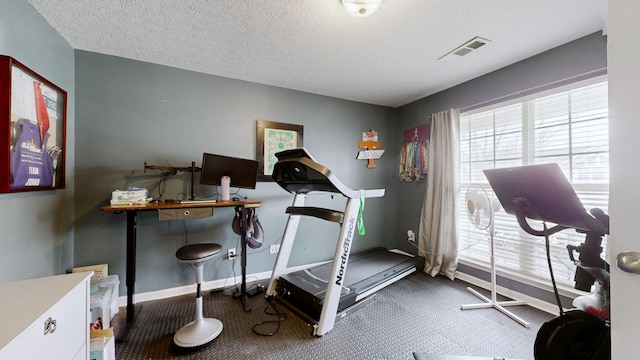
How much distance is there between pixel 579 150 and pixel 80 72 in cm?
458

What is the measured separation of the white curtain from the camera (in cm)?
292

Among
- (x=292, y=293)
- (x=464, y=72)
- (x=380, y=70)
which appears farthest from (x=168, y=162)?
(x=464, y=72)

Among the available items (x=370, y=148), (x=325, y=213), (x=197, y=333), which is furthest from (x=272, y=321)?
(x=370, y=148)

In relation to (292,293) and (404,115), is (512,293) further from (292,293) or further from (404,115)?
(404,115)

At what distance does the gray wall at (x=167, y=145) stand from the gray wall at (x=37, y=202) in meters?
0.11

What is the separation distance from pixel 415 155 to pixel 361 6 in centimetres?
236

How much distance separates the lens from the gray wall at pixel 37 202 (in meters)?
1.46

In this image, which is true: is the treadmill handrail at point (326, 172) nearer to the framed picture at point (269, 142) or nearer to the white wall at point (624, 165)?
the framed picture at point (269, 142)

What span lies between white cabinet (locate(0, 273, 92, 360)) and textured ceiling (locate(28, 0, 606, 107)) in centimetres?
180

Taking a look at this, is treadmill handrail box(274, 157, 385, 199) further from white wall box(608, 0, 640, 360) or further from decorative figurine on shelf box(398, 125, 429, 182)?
decorative figurine on shelf box(398, 125, 429, 182)

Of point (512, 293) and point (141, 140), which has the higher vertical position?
point (141, 140)

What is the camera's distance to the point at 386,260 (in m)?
3.22

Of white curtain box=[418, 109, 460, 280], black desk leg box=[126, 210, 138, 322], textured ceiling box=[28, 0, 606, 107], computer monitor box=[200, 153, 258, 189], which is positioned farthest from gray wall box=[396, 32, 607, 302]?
black desk leg box=[126, 210, 138, 322]

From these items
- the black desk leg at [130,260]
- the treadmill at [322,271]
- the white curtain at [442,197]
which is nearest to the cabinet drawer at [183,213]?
the black desk leg at [130,260]
